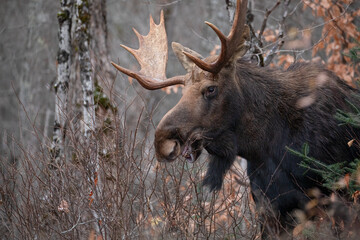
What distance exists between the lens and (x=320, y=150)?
17.6 feet

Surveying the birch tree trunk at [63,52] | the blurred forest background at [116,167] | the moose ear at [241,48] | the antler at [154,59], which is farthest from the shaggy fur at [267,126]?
the birch tree trunk at [63,52]

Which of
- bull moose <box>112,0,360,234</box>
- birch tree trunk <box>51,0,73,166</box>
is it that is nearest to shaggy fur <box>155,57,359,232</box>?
bull moose <box>112,0,360,234</box>

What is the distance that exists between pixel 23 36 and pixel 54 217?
15.4m

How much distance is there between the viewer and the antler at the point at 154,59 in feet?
19.2

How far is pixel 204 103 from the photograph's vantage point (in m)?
5.42

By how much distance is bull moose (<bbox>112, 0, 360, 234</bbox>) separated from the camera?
5336 millimetres

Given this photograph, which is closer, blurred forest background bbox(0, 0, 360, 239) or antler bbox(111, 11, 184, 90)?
blurred forest background bbox(0, 0, 360, 239)

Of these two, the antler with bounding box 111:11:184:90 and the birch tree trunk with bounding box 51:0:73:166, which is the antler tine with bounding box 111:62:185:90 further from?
the birch tree trunk with bounding box 51:0:73:166

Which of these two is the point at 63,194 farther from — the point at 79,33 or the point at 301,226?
the point at 79,33

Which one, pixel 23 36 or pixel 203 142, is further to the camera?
pixel 23 36

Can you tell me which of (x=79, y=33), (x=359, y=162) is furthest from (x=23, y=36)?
(x=359, y=162)

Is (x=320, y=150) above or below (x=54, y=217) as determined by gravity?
above

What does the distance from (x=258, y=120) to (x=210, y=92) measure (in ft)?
2.04

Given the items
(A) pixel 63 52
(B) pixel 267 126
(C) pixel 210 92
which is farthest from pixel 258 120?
(A) pixel 63 52
